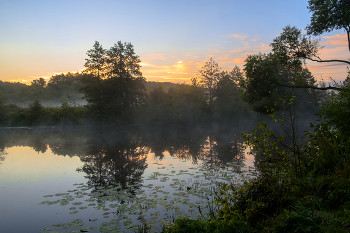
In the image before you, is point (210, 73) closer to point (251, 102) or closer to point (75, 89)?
point (251, 102)

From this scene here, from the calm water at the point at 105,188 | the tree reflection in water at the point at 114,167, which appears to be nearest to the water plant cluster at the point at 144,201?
the calm water at the point at 105,188

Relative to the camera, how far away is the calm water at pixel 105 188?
244 inches

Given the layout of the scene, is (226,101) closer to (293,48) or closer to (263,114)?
(263,114)

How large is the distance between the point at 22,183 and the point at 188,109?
1727 inches

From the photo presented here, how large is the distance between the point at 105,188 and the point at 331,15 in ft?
46.1

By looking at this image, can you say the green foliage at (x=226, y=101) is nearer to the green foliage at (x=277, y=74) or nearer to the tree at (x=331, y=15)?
the green foliage at (x=277, y=74)

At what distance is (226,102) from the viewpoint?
59125 mm

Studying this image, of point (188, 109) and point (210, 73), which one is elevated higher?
point (210, 73)

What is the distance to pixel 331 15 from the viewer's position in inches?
468

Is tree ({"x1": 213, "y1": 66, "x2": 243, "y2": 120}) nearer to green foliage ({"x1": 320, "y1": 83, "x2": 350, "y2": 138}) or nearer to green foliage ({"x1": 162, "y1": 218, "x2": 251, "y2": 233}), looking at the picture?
green foliage ({"x1": 320, "y1": 83, "x2": 350, "y2": 138})

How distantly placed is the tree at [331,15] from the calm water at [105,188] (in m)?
8.75

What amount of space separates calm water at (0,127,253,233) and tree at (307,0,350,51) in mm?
8746

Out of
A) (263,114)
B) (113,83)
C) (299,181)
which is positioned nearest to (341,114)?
(299,181)

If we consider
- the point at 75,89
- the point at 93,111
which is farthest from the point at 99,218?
the point at 75,89
